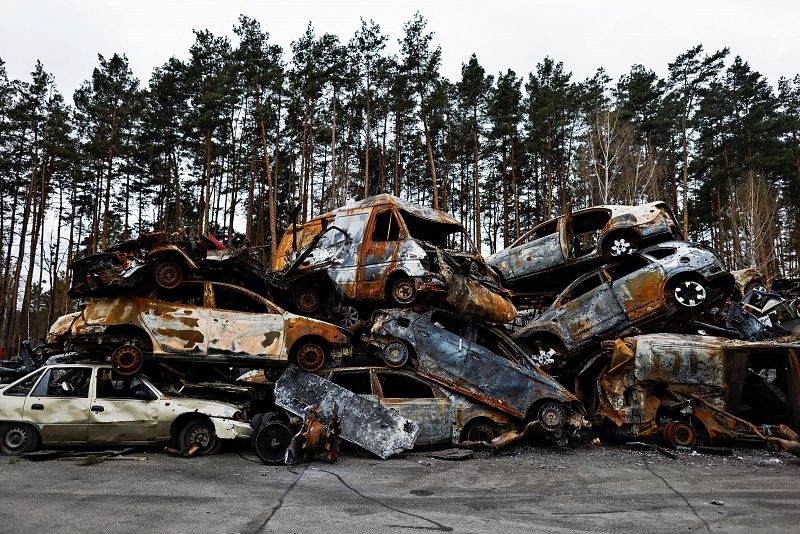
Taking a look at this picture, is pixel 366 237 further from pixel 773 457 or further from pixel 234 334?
pixel 773 457

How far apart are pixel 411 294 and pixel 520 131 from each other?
23889mm

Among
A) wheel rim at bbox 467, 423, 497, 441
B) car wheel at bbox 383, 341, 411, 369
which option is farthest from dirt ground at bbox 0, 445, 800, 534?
car wheel at bbox 383, 341, 411, 369

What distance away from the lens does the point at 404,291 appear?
29.0ft

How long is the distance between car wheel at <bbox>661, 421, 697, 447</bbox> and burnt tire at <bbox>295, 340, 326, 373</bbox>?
18.4 ft

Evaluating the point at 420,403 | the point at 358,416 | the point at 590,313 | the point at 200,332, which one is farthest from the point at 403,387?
the point at 590,313

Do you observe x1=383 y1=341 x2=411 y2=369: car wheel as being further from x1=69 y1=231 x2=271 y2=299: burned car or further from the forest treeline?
the forest treeline

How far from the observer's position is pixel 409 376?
7.61 meters

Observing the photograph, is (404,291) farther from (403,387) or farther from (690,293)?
(690,293)

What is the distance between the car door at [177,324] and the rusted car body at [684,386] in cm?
669

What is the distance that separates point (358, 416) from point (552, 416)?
3016mm

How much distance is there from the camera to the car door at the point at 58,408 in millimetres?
6785

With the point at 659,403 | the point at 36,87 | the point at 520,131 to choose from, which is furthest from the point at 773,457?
the point at 36,87

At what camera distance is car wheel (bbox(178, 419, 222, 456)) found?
7035 millimetres

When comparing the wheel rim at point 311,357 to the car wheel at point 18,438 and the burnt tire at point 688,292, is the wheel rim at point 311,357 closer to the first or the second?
the car wheel at point 18,438
